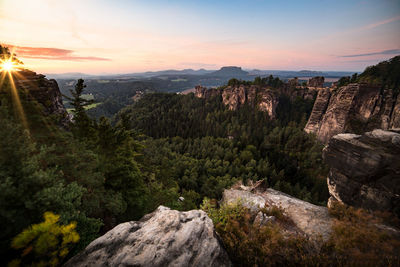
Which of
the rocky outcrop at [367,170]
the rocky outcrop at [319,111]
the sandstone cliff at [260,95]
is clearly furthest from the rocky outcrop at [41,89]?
the sandstone cliff at [260,95]

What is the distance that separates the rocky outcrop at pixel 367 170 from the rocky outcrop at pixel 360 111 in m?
56.6

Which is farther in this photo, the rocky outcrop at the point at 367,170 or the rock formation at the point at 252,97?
the rock formation at the point at 252,97

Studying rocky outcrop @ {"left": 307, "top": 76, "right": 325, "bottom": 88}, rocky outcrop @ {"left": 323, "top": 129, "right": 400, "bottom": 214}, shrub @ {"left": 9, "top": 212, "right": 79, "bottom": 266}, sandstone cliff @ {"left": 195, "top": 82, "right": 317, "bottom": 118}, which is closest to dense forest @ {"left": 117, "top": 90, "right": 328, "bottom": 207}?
sandstone cliff @ {"left": 195, "top": 82, "right": 317, "bottom": 118}

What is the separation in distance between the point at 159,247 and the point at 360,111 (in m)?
89.1

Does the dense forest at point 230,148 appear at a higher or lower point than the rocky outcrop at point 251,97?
lower

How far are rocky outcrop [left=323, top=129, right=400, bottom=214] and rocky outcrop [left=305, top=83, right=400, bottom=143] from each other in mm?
56550

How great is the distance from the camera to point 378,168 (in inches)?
690

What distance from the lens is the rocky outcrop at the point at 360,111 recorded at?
5903 cm

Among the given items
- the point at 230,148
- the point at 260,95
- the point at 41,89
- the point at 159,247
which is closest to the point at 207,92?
the point at 260,95

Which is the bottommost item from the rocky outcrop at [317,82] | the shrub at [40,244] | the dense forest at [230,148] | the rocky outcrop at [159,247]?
the dense forest at [230,148]

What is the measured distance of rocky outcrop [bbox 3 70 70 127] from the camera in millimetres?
13002

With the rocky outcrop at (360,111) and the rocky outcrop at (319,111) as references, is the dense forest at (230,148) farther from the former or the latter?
the rocky outcrop at (360,111)

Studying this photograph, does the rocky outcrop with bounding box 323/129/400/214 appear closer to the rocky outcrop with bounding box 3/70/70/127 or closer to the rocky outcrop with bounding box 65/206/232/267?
the rocky outcrop with bounding box 65/206/232/267

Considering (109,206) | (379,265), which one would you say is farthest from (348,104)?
(109,206)
